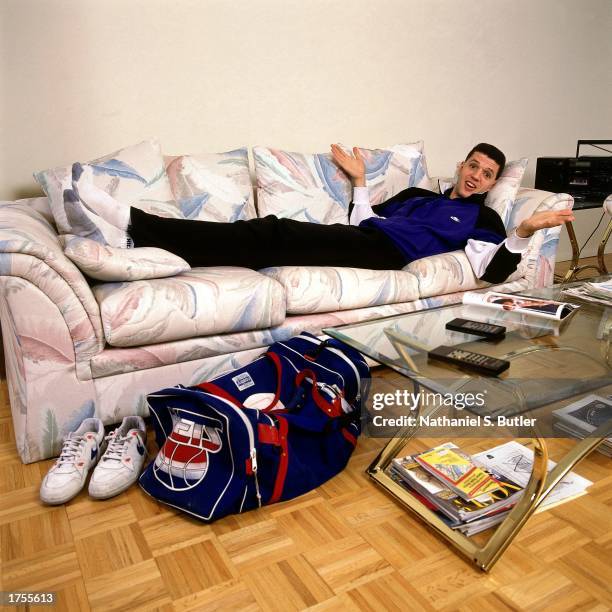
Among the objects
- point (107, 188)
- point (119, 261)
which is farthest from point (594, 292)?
point (107, 188)

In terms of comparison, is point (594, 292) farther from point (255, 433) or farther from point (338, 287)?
point (255, 433)

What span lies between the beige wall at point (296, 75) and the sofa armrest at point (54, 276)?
90 cm

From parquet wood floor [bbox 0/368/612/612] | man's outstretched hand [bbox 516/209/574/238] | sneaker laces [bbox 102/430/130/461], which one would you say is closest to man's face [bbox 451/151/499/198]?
man's outstretched hand [bbox 516/209/574/238]

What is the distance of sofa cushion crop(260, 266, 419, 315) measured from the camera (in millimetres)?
2062

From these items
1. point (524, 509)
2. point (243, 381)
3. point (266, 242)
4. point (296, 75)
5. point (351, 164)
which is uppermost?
point (296, 75)

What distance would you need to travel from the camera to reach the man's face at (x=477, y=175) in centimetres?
266

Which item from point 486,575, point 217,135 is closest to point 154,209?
point 217,135

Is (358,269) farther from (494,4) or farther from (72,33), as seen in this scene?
(494,4)

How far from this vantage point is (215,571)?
126cm

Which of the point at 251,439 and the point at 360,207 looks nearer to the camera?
the point at 251,439

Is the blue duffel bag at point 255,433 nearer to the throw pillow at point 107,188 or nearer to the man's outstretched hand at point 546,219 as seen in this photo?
the throw pillow at point 107,188

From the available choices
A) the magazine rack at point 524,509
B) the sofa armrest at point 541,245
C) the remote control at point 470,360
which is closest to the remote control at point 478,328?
the remote control at point 470,360

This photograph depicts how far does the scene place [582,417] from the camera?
1851 millimetres

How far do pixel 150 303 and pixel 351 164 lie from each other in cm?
133
